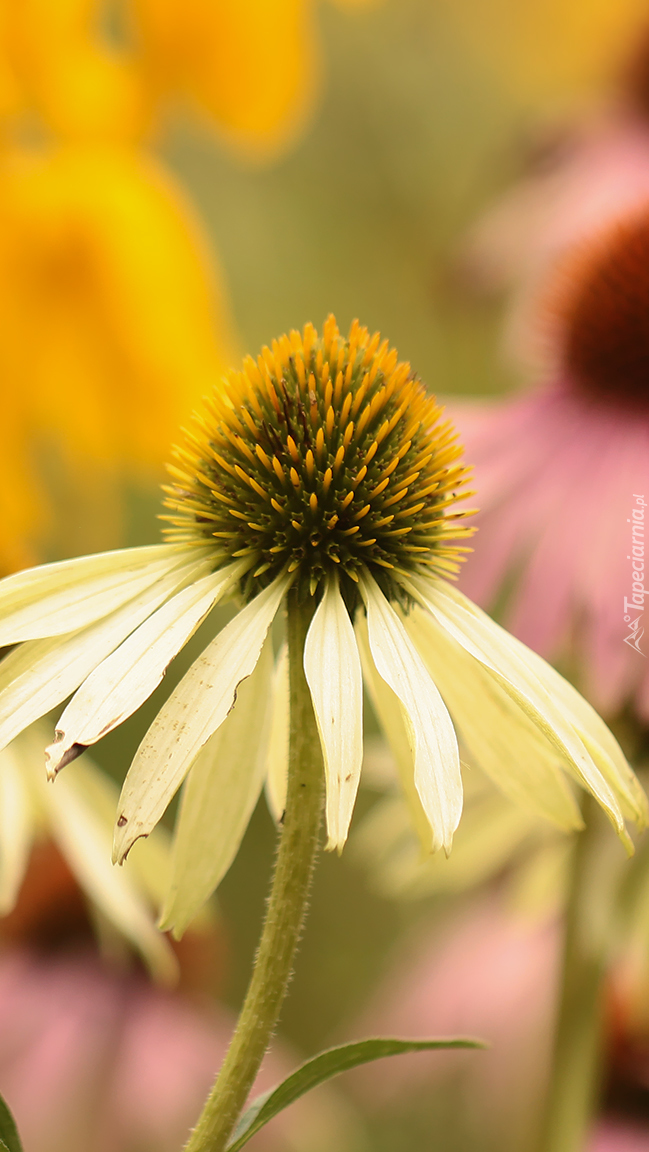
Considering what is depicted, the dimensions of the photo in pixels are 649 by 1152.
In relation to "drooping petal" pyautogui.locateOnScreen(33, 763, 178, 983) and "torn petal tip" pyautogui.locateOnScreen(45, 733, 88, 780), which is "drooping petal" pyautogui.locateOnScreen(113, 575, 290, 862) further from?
"drooping petal" pyautogui.locateOnScreen(33, 763, 178, 983)

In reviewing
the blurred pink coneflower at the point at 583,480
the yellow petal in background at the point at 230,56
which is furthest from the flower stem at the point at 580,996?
the yellow petal in background at the point at 230,56

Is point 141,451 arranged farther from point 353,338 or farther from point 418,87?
point 418,87

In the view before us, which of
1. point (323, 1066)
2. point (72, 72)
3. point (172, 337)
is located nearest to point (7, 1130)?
point (323, 1066)

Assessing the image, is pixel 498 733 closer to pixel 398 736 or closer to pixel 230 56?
pixel 398 736

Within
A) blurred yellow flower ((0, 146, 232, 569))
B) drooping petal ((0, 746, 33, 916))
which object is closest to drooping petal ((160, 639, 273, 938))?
drooping petal ((0, 746, 33, 916))

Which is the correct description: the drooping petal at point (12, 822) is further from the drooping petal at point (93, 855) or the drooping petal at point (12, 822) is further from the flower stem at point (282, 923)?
the flower stem at point (282, 923)

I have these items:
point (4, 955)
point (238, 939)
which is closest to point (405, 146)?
point (238, 939)
